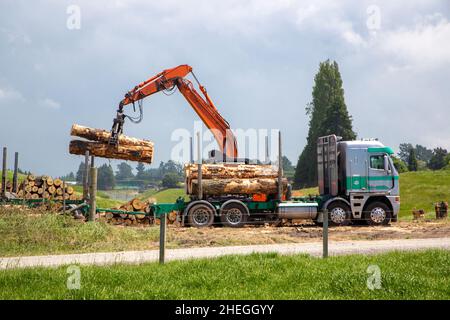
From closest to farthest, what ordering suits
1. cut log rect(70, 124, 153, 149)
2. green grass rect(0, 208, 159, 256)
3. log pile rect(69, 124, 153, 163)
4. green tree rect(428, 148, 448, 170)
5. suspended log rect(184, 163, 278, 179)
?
green grass rect(0, 208, 159, 256) → cut log rect(70, 124, 153, 149) → log pile rect(69, 124, 153, 163) → suspended log rect(184, 163, 278, 179) → green tree rect(428, 148, 448, 170)

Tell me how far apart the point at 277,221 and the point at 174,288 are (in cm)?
1361

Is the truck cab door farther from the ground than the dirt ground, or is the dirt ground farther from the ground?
the truck cab door

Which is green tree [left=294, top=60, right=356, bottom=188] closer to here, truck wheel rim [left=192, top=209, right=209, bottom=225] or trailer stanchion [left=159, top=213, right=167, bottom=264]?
truck wheel rim [left=192, top=209, right=209, bottom=225]

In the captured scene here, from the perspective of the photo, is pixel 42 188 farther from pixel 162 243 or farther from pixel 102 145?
pixel 162 243

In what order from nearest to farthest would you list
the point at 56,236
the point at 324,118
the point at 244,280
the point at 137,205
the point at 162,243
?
the point at 244,280, the point at 162,243, the point at 56,236, the point at 137,205, the point at 324,118

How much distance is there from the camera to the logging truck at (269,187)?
2028 centimetres

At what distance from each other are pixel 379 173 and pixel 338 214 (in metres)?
2.50

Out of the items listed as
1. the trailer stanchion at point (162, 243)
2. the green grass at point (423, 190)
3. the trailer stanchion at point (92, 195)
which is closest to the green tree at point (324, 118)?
the green grass at point (423, 190)

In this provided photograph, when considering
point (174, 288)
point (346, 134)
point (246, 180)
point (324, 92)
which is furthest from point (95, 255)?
point (324, 92)

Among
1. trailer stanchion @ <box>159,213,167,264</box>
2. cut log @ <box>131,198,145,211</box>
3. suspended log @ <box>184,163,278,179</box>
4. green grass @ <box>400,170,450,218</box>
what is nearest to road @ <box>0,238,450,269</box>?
trailer stanchion @ <box>159,213,167,264</box>

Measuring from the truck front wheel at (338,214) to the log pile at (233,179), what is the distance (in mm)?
2186

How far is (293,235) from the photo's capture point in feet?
55.5

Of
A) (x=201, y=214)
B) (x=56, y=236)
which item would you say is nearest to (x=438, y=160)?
(x=201, y=214)

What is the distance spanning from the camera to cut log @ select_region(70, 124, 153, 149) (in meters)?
20.7
